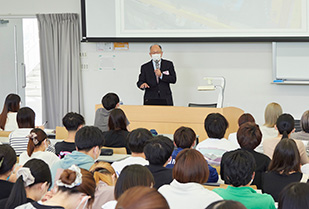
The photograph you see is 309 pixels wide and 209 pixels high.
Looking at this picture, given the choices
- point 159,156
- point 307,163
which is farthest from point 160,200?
point 307,163

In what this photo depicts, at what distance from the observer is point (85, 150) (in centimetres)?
312

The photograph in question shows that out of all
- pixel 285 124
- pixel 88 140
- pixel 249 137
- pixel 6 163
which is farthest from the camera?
pixel 285 124

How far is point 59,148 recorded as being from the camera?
3.78m

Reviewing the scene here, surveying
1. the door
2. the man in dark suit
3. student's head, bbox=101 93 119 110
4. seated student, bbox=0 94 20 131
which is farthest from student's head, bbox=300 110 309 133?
the door

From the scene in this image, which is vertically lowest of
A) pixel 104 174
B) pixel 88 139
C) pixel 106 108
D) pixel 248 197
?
pixel 248 197

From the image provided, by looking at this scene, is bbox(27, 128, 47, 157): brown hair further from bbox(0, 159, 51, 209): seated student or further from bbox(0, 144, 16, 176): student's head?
bbox(0, 159, 51, 209): seated student

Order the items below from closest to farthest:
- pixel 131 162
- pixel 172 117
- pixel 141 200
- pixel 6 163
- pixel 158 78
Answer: pixel 141 200, pixel 6 163, pixel 131 162, pixel 172 117, pixel 158 78

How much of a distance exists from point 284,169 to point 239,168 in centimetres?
54

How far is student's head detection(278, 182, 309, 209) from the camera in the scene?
1.56 meters

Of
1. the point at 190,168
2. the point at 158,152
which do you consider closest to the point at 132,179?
the point at 190,168

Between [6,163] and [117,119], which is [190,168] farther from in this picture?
[117,119]

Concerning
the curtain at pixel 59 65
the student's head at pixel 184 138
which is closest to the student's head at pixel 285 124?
the student's head at pixel 184 138

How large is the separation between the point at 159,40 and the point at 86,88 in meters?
1.60

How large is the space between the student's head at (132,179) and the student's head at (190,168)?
47cm
